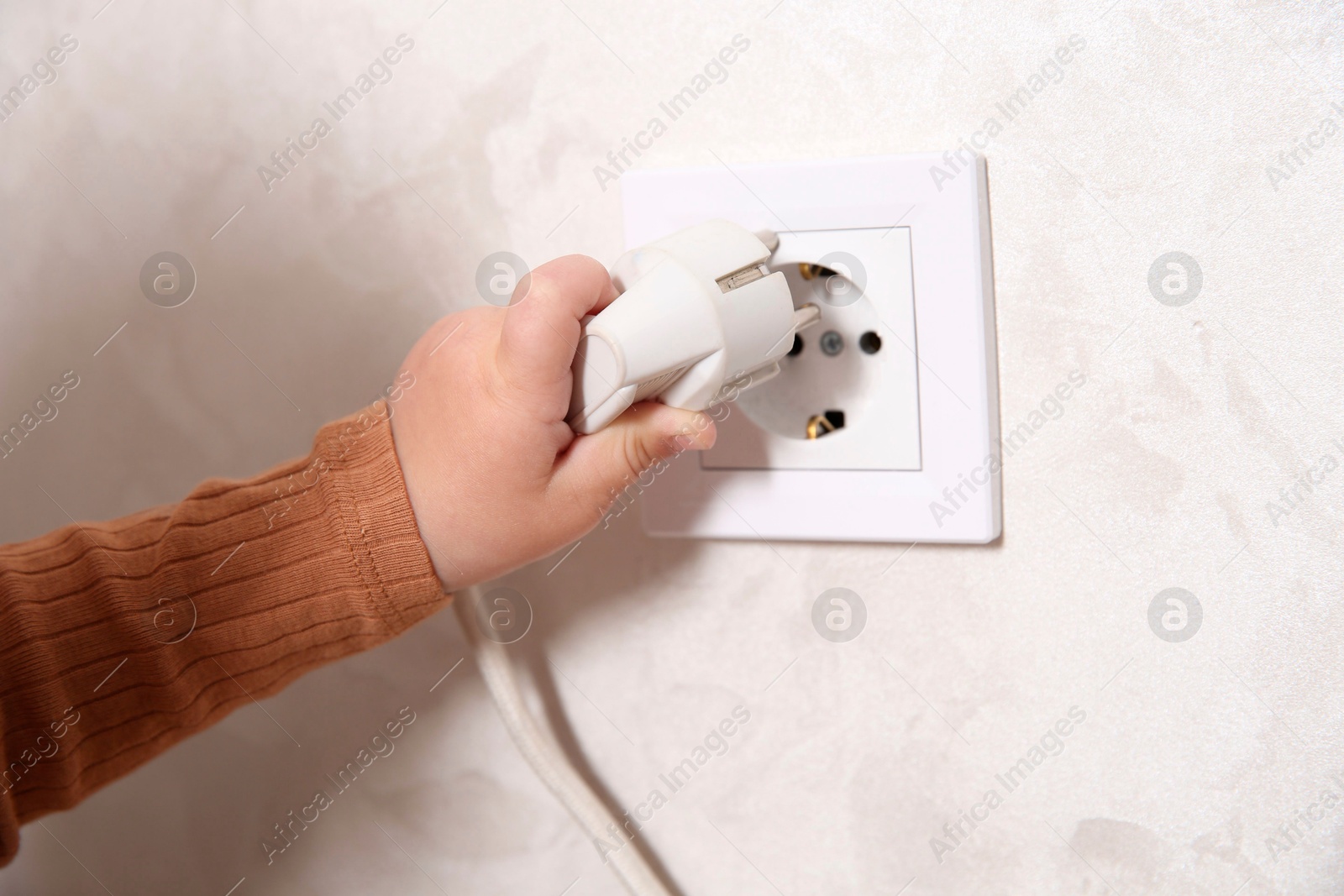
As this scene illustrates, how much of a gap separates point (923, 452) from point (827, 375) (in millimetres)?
56

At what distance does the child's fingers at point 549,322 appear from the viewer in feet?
1.03

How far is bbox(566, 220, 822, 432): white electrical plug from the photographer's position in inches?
12.1

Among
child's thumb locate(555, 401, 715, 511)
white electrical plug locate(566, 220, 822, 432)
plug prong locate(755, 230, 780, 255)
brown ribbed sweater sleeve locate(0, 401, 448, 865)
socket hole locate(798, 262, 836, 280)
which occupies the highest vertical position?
plug prong locate(755, 230, 780, 255)

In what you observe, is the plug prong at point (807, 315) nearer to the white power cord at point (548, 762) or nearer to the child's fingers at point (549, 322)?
the child's fingers at point (549, 322)

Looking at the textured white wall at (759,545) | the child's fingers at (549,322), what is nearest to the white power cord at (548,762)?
the textured white wall at (759,545)

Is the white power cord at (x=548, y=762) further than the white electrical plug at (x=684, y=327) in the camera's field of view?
Yes

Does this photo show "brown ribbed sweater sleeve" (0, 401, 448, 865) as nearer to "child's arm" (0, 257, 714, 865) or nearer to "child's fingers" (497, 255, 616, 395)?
"child's arm" (0, 257, 714, 865)

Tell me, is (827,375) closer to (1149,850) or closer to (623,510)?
(623,510)

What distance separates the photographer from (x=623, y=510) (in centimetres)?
44

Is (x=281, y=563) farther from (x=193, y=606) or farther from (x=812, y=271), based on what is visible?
(x=812, y=271)

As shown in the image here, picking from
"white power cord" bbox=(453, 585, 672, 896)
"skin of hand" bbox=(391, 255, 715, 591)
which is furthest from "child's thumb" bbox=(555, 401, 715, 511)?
"white power cord" bbox=(453, 585, 672, 896)

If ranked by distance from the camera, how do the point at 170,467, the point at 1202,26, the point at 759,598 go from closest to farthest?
the point at 1202,26 < the point at 759,598 < the point at 170,467

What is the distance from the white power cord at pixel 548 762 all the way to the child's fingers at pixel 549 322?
0.50ft

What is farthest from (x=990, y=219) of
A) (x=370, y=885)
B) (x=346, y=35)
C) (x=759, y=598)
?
(x=370, y=885)
